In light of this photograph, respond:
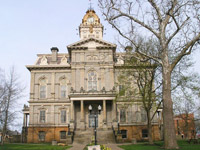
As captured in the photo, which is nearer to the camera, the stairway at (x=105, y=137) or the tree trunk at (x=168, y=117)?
the tree trunk at (x=168, y=117)

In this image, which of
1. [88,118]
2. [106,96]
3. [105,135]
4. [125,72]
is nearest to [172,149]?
[125,72]

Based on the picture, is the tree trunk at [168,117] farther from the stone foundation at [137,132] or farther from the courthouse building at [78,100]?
the stone foundation at [137,132]

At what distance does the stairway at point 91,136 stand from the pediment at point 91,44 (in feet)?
44.2

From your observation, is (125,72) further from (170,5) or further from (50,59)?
(50,59)

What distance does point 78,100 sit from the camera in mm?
33750

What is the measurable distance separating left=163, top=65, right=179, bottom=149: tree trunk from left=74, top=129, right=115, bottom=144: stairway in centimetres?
1370

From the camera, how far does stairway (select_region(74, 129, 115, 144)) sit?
29156 mm

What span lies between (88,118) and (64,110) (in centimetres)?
443

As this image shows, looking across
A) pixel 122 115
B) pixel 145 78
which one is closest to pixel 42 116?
pixel 122 115

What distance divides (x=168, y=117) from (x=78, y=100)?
19.1m

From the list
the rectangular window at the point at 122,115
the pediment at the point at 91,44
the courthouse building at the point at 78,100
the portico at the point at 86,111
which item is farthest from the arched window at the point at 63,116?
the pediment at the point at 91,44

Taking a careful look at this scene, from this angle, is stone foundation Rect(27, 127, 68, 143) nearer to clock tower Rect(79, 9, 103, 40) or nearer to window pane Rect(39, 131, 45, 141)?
window pane Rect(39, 131, 45, 141)

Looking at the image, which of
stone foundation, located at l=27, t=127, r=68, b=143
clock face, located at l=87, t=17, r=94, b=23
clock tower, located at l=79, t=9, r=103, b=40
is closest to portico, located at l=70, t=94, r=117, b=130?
stone foundation, located at l=27, t=127, r=68, b=143

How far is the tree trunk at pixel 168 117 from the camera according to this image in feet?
52.2
